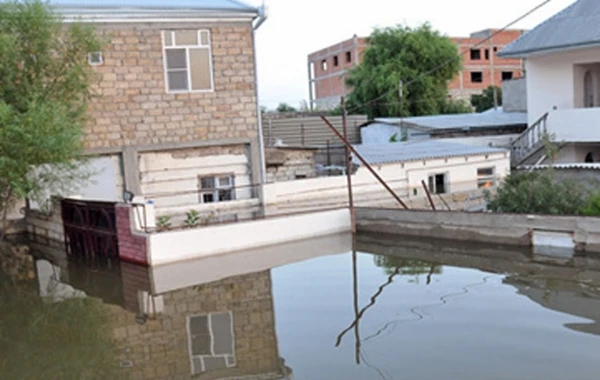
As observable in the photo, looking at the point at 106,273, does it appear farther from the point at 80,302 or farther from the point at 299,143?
the point at 299,143

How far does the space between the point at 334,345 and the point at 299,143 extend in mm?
17774

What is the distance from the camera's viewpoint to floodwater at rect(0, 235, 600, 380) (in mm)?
8000

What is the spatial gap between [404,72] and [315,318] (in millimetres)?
28865

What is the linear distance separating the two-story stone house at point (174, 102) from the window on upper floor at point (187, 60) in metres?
0.03

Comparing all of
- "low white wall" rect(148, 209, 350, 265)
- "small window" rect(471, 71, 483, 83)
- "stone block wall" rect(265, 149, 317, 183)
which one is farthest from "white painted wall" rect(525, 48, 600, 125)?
"small window" rect(471, 71, 483, 83)

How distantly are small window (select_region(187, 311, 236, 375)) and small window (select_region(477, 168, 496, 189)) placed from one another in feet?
40.4

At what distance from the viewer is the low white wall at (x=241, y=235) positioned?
1395 centimetres

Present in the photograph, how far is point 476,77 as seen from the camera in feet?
175

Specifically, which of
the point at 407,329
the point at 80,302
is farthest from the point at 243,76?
the point at 407,329

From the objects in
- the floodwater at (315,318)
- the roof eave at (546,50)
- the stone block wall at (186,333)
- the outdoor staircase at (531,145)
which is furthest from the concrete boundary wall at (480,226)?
the roof eave at (546,50)

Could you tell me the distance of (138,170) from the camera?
18156 mm

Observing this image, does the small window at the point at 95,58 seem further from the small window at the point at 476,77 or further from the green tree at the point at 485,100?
the small window at the point at 476,77

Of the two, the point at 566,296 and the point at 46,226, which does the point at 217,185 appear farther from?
the point at 566,296

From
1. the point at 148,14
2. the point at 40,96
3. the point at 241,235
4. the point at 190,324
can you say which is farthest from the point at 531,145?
the point at 190,324
